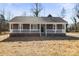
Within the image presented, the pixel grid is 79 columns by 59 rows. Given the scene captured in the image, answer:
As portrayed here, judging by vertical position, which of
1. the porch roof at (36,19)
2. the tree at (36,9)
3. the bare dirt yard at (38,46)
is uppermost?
the tree at (36,9)

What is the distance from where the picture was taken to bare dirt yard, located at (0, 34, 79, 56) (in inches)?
391

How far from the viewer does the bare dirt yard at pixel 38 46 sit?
9.92 meters

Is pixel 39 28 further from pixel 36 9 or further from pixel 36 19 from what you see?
pixel 36 9

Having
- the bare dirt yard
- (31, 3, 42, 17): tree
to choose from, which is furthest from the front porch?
(31, 3, 42, 17): tree

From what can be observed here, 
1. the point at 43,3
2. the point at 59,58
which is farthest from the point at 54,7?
the point at 59,58

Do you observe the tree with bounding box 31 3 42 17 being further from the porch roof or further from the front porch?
the front porch

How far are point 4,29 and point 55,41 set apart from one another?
0.99 m

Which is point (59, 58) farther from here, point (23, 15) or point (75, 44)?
point (23, 15)

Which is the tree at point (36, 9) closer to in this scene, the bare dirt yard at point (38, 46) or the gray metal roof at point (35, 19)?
the gray metal roof at point (35, 19)

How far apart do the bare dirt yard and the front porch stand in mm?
123

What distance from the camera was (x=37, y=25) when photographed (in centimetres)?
1002

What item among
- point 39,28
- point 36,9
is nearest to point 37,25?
point 39,28

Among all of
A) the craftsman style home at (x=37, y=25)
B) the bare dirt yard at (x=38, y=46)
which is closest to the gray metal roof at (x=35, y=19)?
the craftsman style home at (x=37, y=25)

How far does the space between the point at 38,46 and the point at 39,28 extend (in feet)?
1.13
